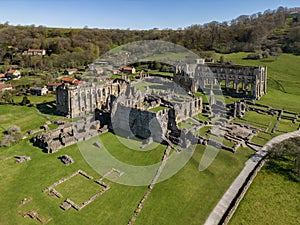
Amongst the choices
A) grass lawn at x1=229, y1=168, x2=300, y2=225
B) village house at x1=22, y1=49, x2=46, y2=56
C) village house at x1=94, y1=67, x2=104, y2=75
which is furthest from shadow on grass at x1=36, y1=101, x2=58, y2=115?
village house at x1=22, y1=49, x2=46, y2=56

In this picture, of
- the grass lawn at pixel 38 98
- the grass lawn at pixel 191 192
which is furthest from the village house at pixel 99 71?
the grass lawn at pixel 191 192

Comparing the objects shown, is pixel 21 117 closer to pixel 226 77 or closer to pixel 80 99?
pixel 80 99

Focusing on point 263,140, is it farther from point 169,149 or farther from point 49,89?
point 49,89

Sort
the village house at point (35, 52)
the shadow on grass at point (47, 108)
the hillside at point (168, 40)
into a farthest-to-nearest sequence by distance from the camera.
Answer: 1. the village house at point (35, 52)
2. the hillside at point (168, 40)
3. the shadow on grass at point (47, 108)

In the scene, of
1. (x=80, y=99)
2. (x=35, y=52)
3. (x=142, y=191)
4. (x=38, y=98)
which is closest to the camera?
(x=142, y=191)

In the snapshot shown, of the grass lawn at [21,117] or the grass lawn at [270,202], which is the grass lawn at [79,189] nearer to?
the grass lawn at [270,202]

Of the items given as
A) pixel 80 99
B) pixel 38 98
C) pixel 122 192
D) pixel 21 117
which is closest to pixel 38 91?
pixel 38 98

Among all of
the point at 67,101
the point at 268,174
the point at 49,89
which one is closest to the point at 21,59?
the point at 49,89

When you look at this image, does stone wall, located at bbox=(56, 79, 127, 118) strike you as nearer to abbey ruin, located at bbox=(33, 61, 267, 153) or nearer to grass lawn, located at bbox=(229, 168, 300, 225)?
abbey ruin, located at bbox=(33, 61, 267, 153)
